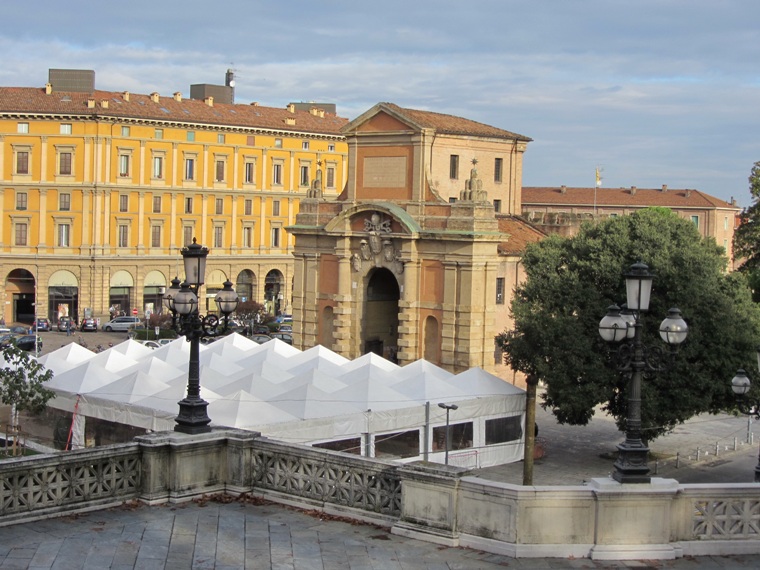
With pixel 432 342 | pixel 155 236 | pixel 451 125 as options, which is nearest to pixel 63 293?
pixel 155 236

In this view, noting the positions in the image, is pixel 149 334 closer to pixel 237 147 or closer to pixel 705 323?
pixel 237 147

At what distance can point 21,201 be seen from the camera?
78812mm

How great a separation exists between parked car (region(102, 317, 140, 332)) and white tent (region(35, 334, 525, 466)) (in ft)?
107

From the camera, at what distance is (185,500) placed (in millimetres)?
16547

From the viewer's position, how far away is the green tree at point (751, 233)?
193 feet

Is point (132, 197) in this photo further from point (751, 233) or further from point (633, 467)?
point (633, 467)

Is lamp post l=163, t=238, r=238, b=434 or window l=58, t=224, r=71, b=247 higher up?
window l=58, t=224, r=71, b=247

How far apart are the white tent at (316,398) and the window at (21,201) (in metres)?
39.7

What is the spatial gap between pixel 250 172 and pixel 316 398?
182 feet

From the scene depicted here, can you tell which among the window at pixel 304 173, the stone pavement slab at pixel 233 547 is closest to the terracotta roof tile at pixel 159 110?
the window at pixel 304 173

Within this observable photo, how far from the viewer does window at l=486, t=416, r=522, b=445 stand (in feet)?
123

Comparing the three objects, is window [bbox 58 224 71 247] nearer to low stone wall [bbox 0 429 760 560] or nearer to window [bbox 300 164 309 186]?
window [bbox 300 164 309 186]

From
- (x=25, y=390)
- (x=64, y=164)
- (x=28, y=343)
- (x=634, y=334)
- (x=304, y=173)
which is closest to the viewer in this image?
(x=634, y=334)

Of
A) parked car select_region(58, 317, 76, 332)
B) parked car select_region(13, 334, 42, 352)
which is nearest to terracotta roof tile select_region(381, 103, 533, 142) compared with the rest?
parked car select_region(13, 334, 42, 352)
